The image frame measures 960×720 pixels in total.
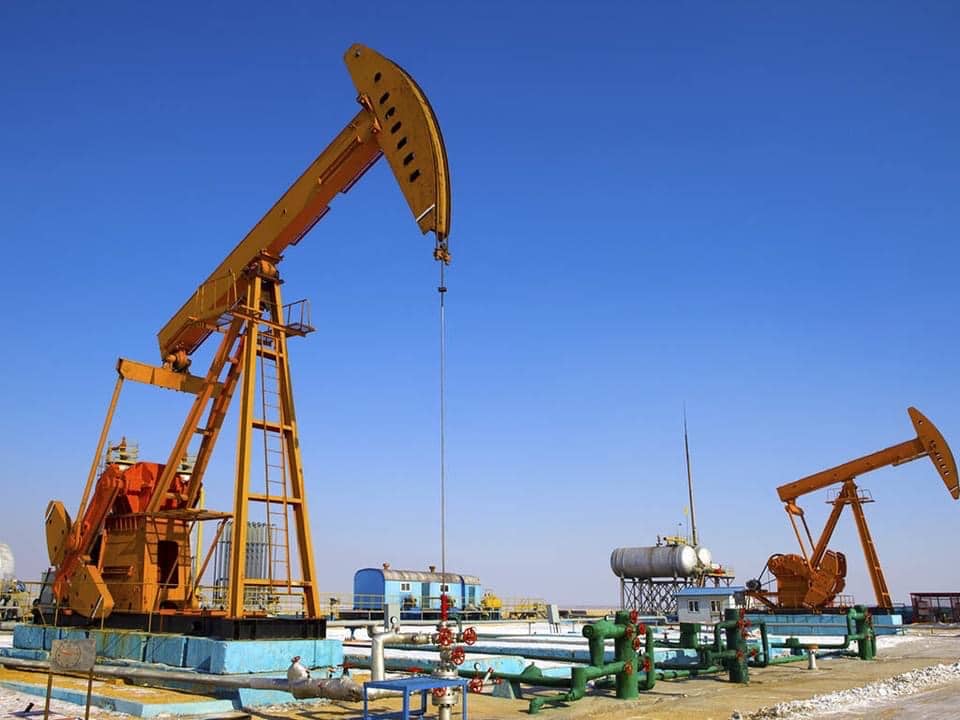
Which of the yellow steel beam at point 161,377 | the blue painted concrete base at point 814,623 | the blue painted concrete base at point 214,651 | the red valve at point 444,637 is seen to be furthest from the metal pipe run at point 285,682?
the blue painted concrete base at point 814,623

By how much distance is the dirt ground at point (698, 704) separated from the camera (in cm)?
909

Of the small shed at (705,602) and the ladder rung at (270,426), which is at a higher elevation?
the ladder rung at (270,426)

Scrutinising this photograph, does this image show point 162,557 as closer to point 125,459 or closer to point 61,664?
point 125,459

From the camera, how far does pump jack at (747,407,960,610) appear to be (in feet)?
97.0

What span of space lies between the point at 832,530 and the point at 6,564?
146 feet

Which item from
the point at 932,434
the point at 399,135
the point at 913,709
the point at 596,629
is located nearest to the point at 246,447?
the point at 399,135

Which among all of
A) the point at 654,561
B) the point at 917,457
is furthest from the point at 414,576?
the point at 917,457

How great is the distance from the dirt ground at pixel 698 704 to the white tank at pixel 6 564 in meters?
40.6

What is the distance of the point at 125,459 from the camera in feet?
58.5

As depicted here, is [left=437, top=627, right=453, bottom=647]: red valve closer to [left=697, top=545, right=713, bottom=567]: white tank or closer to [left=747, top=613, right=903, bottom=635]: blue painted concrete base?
[left=747, top=613, right=903, bottom=635]: blue painted concrete base

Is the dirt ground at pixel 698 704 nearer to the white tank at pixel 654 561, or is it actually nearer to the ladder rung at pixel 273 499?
the ladder rung at pixel 273 499

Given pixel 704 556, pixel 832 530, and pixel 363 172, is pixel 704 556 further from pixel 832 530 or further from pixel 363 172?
pixel 363 172

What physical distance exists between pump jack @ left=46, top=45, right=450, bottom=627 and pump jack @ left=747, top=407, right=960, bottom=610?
23.9 metres

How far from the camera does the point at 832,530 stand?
31531mm
